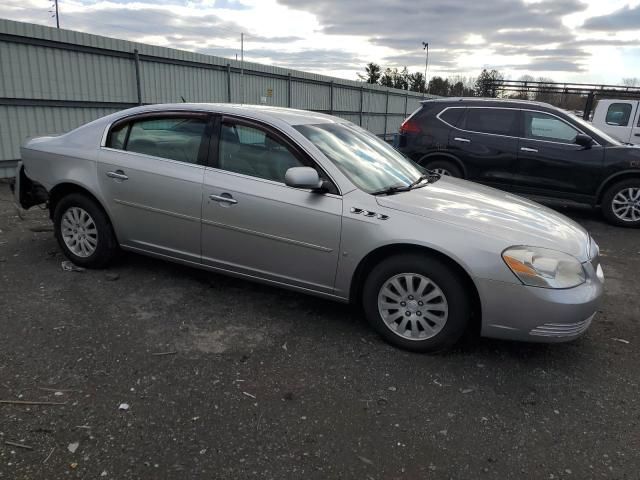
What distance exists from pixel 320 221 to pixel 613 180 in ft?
20.5

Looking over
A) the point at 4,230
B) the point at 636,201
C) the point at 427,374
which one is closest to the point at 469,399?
the point at 427,374

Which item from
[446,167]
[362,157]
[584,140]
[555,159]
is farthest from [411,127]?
[362,157]

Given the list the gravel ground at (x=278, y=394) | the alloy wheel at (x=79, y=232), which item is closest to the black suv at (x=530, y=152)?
the gravel ground at (x=278, y=394)

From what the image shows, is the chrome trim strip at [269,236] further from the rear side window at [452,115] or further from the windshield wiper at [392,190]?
the rear side window at [452,115]

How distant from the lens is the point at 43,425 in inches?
102

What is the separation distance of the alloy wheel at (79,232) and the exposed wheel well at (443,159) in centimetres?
578

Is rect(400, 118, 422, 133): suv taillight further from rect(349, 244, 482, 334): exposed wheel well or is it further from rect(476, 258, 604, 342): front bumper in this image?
rect(476, 258, 604, 342): front bumper

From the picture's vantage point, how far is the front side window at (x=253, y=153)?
149 inches

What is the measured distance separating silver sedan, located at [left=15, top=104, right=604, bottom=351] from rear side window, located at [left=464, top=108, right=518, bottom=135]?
13.8 ft

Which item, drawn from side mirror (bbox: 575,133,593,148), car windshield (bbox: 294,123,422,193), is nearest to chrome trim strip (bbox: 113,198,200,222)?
car windshield (bbox: 294,123,422,193)

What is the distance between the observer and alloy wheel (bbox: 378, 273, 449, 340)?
10.9 ft

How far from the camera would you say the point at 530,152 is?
7.97 meters

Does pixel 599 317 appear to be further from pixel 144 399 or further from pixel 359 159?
pixel 144 399

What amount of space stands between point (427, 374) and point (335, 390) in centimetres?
62
